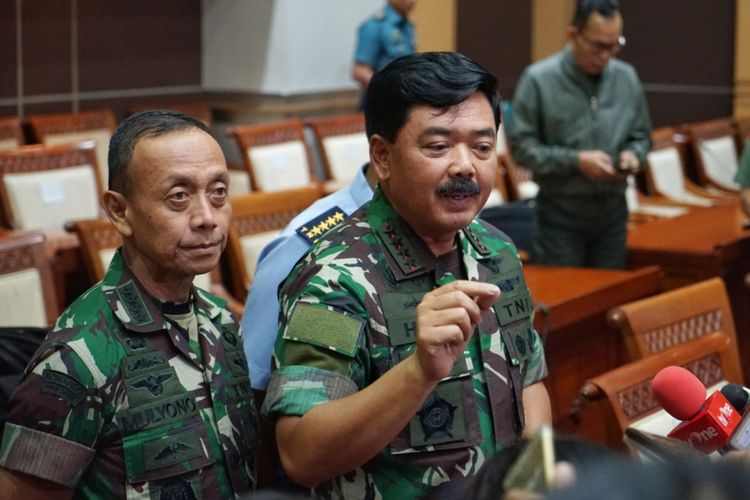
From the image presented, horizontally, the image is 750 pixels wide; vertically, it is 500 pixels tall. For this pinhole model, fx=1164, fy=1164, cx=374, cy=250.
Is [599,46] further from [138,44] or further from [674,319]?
[138,44]

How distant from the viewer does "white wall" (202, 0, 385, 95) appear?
7.58 m

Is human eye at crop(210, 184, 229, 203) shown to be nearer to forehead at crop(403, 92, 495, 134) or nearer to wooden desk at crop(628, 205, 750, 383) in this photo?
forehead at crop(403, 92, 495, 134)

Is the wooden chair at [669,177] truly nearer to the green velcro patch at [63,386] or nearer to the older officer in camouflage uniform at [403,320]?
the older officer in camouflage uniform at [403,320]

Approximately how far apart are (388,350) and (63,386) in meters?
0.44

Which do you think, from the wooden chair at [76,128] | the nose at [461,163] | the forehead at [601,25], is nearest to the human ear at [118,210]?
the nose at [461,163]

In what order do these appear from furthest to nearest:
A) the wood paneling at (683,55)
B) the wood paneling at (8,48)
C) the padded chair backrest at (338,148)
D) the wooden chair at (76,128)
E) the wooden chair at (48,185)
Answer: the wood paneling at (683,55) < the wood paneling at (8,48) < the wooden chair at (76,128) < the padded chair backrest at (338,148) < the wooden chair at (48,185)

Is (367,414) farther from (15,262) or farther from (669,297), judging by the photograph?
(15,262)

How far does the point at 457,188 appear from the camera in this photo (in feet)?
5.47

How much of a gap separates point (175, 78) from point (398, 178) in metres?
6.42

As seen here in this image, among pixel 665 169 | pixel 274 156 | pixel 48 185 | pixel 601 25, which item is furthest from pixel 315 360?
pixel 665 169

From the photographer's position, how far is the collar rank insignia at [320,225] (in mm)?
2145

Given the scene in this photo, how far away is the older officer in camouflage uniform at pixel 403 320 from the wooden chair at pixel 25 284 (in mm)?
1287

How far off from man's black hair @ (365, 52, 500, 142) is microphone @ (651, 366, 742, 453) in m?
0.49

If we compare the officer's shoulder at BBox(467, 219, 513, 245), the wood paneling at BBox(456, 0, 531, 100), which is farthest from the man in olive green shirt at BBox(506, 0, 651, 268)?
the wood paneling at BBox(456, 0, 531, 100)
